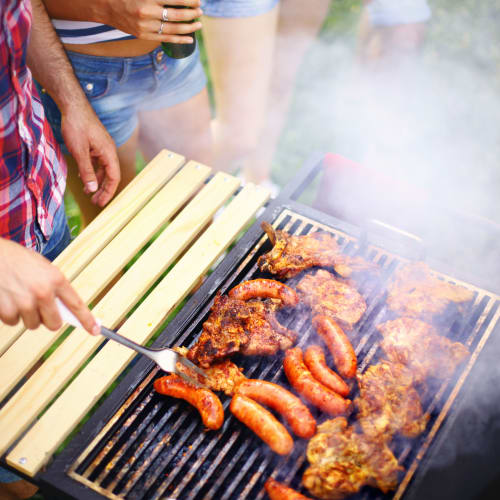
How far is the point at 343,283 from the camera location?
2.63 m

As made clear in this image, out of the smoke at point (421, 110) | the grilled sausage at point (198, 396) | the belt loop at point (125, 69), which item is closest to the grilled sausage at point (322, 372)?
the grilled sausage at point (198, 396)

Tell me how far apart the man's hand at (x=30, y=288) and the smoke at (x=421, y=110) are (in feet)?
11.7

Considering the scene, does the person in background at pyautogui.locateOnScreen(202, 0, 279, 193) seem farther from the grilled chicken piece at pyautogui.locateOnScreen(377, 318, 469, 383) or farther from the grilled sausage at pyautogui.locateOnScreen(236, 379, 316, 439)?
the grilled sausage at pyautogui.locateOnScreen(236, 379, 316, 439)

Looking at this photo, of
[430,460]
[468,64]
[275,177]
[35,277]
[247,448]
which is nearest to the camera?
[35,277]

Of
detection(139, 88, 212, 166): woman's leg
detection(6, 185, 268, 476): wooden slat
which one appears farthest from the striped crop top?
detection(6, 185, 268, 476): wooden slat

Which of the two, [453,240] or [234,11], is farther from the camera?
[234,11]

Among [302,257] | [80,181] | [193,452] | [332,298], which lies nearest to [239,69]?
[80,181]

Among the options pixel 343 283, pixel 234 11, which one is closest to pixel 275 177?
pixel 234 11

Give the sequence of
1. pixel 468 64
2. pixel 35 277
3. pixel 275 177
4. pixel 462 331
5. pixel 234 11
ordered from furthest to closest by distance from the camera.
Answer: pixel 468 64, pixel 275 177, pixel 234 11, pixel 462 331, pixel 35 277

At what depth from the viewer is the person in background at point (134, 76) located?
8.54ft

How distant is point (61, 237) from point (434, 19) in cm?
643

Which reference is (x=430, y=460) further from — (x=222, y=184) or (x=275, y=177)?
(x=275, y=177)

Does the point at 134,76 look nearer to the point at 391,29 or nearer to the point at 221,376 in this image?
the point at 221,376

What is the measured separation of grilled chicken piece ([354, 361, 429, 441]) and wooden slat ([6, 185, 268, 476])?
1.05 metres
